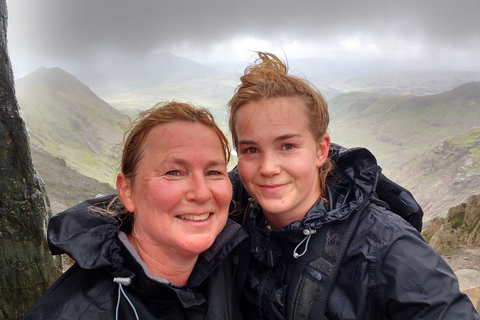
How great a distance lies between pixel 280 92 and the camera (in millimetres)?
2977

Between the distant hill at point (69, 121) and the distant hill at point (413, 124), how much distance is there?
356 feet

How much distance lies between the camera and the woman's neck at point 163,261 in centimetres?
253

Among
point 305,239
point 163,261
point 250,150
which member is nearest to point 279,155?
point 250,150

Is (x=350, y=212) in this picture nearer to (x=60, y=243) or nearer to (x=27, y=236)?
(x=60, y=243)

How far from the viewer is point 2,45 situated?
379 cm

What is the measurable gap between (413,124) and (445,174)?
7337 cm

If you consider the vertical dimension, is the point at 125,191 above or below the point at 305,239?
above

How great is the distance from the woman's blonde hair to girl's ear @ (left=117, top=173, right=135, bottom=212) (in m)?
1.30

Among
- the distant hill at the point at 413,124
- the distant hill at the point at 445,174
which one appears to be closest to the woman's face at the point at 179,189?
the distant hill at the point at 445,174

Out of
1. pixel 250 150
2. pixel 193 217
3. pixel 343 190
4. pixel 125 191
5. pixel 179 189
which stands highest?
pixel 250 150

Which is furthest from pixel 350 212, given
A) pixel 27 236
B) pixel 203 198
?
pixel 27 236

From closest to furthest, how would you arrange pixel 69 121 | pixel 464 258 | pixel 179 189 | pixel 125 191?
pixel 179 189
pixel 125 191
pixel 464 258
pixel 69 121

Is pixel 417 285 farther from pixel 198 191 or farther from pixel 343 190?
pixel 198 191

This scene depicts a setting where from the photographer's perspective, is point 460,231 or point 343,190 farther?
point 460,231
